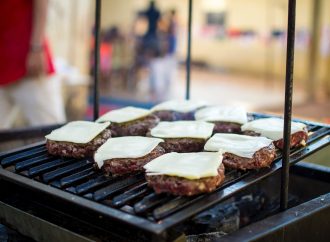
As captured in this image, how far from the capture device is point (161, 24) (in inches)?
458

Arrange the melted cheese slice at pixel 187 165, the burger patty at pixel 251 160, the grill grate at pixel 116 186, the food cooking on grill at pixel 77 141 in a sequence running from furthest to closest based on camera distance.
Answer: the food cooking on grill at pixel 77 141, the burger patty at pixel 251 160, the melted cheese slice at pixel 187 165, the grill grate at pixel 116 186

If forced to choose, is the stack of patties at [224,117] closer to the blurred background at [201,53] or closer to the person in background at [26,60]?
the person in background at [26,60]

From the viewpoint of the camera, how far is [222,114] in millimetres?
2615

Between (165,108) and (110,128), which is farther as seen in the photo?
(165,108)

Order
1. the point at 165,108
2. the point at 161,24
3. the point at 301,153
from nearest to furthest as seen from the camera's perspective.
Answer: the point at 301,153 < the point at 165,108 < the point at 161,24

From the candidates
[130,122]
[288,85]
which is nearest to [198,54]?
[130,122]

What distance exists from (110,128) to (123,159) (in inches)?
23.5

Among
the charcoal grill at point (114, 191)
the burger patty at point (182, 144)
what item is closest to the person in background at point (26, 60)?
the charcoal grill at point (114, 191)

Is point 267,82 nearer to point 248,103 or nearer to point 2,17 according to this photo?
point 248,103

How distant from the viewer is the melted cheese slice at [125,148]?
196 centimetres

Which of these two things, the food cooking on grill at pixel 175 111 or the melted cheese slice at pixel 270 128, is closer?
the melted cheese slice at pixel 270 128

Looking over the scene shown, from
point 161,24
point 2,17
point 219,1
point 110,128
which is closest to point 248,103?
point 161,24

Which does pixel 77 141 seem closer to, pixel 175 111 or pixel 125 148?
pixel 125 148

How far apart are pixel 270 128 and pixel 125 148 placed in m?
0.72
